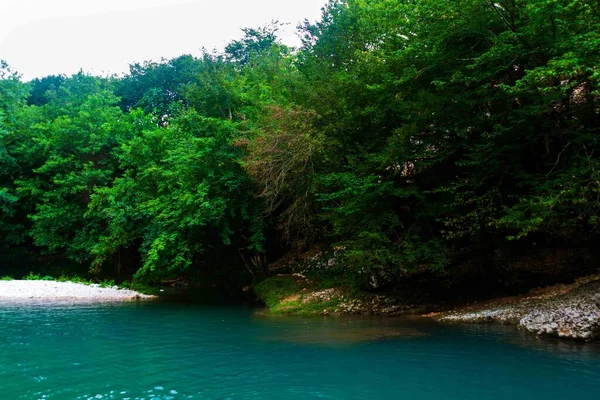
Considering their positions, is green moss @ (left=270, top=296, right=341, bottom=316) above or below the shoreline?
below

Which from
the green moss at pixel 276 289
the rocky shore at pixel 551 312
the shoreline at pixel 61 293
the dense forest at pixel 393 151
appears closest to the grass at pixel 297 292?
the green moss at pixel 276 289

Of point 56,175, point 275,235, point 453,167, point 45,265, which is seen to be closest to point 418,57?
point 453,167

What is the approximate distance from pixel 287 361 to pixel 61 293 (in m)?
17.6

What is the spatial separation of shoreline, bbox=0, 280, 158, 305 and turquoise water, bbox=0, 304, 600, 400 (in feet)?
23.1

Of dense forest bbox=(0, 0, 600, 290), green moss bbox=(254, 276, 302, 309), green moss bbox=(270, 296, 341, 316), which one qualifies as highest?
dense forest bbox=(0, 0, 600, 290)

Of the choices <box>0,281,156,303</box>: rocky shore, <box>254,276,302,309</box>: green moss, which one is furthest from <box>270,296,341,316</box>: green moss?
<box>0,281,156,303</box>: rocky shore

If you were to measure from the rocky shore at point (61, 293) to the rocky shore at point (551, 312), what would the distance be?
15692mm

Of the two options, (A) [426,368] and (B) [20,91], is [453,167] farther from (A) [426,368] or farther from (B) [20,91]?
(B) [20,91]

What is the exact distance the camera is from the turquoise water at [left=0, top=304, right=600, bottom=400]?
7.83m

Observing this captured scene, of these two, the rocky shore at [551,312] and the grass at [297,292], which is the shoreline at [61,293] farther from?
the rocky shore at [551,312]

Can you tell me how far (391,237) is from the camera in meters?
15.9

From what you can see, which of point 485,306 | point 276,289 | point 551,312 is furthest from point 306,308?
point 551,312

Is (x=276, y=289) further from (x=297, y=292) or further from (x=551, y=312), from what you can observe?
(x=551, y=312)

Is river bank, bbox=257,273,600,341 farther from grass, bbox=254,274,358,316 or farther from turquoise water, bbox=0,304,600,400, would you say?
turquoise water, bbox=0,304,600,400
